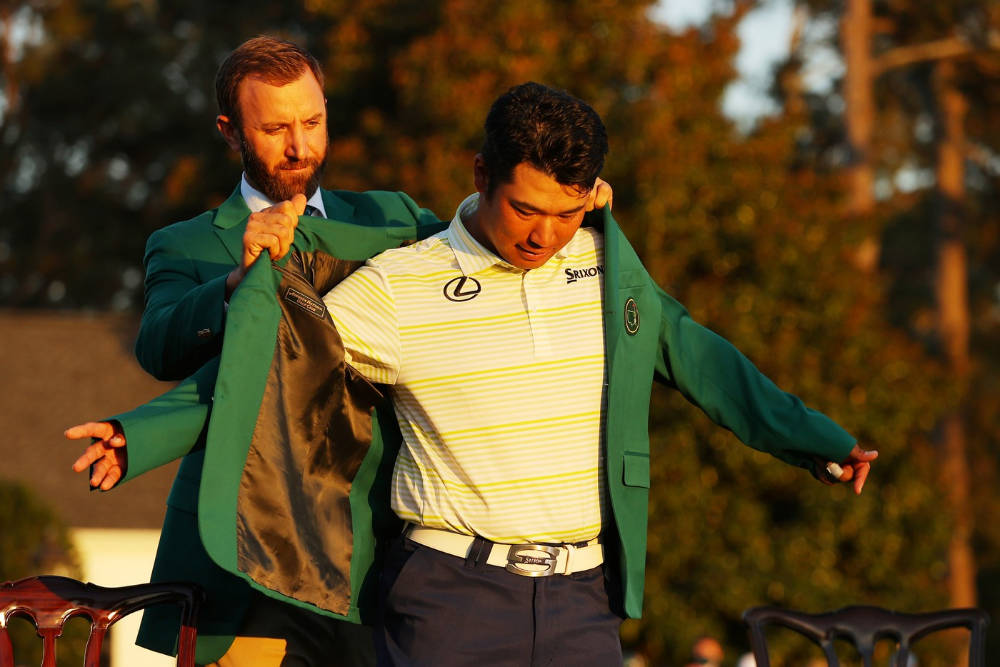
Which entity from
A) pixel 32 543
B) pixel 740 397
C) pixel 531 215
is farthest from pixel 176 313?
pixel 32 543

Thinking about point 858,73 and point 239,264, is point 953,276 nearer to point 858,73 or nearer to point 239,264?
point 858,73

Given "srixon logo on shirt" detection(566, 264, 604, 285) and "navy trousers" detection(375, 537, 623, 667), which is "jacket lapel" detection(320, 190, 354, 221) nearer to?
"srixon logo on shirt" detection(566, 264, 604, 285)

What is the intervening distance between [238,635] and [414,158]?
10885 mm

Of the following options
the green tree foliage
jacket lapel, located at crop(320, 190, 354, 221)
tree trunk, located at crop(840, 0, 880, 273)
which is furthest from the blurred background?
jacket lapel, located at crop(320, 190, 354, 221)

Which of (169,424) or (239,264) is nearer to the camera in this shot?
(169,424)

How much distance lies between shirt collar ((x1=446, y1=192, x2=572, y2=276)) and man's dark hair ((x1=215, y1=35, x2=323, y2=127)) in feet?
2.21

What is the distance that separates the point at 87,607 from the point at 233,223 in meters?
1.09

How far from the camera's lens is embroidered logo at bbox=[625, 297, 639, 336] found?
3361 mm

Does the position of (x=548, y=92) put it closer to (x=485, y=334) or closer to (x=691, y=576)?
(x=485, y=334)

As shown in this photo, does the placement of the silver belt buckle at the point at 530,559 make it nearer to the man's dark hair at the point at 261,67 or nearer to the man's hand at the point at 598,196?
the man's hand at the point at 598,196

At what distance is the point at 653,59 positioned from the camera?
1491 cm

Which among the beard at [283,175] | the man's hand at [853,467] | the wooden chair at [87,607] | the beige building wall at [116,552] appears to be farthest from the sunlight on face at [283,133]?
the beige building wall at [116,552]

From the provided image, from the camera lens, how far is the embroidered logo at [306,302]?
324 cm

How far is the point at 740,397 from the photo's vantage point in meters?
3.49
